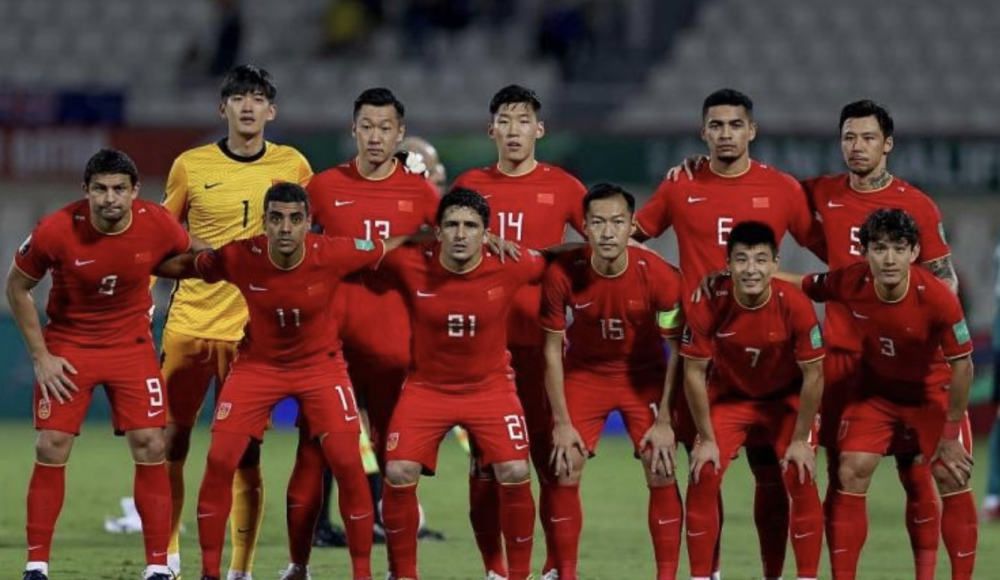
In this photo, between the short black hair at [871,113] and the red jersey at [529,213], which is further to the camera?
the red jersey at [529,213]

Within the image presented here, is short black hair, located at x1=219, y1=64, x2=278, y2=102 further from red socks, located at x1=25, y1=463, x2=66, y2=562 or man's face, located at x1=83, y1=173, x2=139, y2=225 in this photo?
red socks, located at x1=25, y1=463, x2=66, y2=562

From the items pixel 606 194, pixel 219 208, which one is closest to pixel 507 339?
pixel 606 194

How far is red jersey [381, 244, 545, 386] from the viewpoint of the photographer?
900 cm

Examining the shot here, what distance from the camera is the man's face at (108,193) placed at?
8812mm

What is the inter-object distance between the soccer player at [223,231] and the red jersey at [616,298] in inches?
54.7

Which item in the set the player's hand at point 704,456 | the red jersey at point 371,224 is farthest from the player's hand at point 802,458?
the red jersey at point 371,224

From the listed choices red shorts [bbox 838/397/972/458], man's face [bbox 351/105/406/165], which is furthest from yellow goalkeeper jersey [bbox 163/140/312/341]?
red shorts [bbox 838/397/972/458]

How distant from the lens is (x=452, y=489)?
584 inches

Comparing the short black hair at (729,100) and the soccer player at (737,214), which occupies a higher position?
the short black hair at (729,100)

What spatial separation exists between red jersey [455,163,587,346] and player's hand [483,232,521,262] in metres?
0.38

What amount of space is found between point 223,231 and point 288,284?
0.81m

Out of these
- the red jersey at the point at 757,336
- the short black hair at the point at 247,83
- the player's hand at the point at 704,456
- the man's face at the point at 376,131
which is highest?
the short black hair at the point at 247,83

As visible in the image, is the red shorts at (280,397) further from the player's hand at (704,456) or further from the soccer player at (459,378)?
the player's hand at (704,456)

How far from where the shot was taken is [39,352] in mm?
8844
